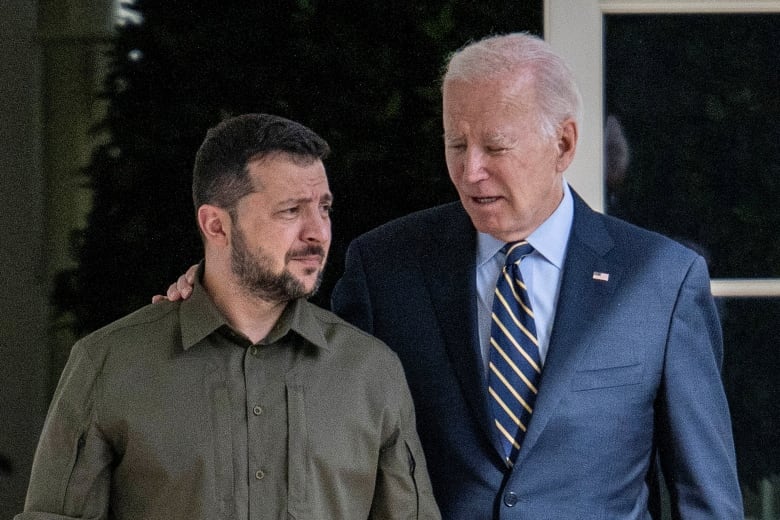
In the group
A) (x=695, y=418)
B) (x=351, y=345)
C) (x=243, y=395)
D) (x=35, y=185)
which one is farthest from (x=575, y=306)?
(x=35, y=185)

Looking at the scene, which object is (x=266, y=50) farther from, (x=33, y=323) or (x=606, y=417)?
(x=606, y=417)

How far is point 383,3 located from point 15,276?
3.90 feet

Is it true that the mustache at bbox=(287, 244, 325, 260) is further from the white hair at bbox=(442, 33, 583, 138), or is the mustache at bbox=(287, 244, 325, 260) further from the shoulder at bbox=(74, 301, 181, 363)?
the white hair at bbox=(442, 33, 583, 138)

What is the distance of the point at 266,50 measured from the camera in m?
3.50

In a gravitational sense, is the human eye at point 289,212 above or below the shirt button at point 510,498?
above

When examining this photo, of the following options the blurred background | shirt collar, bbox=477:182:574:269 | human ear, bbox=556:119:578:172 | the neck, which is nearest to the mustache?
the neck

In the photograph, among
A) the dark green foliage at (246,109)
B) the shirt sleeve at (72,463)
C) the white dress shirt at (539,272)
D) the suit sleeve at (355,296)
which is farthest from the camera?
the dark green foliage at (246,109)

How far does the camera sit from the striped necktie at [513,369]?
2561mm

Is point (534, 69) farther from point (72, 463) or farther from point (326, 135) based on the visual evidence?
point (72, 463)

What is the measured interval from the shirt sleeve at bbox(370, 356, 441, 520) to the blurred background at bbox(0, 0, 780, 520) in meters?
1.07

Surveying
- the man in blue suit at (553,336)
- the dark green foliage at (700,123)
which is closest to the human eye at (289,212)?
the man in blue suit at (553,336)

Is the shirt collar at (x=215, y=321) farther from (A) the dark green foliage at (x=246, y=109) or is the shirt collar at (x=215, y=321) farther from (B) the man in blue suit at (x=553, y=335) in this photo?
(A) the dark green foliage at (x=246, y=109)

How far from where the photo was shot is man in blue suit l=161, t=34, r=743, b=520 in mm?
2533

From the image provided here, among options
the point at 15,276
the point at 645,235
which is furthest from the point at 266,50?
the point at 645,235
